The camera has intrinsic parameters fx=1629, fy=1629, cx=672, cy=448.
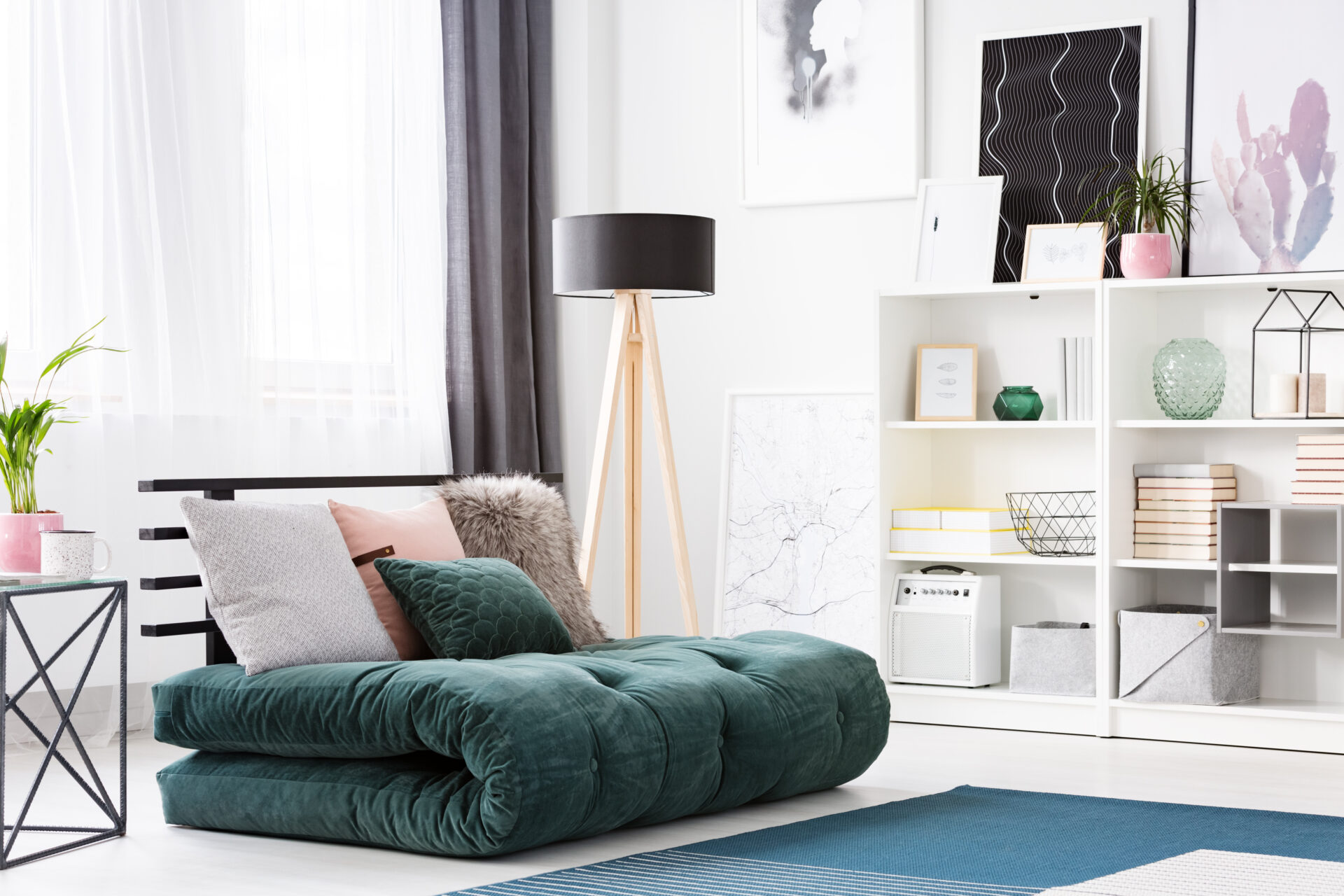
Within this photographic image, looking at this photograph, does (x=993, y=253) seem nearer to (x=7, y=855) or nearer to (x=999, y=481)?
(x=999, y=481)

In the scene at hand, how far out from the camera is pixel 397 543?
3.66 meters

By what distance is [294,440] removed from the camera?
16.0ft

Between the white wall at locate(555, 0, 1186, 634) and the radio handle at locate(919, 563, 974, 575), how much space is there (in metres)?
0.64

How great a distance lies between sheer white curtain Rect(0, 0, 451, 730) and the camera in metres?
4.26

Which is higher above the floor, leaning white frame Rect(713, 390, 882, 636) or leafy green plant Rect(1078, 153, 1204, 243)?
leafy green plant Rect(1078, 153, 1204, 243)

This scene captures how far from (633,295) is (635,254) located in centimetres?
19

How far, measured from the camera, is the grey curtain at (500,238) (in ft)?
17.7

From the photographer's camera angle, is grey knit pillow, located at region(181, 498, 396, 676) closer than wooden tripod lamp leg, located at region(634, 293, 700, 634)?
Yes

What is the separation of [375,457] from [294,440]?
1.02 feet

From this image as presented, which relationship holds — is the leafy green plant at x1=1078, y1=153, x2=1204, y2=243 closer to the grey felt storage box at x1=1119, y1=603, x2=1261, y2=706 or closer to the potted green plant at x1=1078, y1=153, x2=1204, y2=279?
the potted green plant at x1=1078, y1=153, x2=1204, y2=279

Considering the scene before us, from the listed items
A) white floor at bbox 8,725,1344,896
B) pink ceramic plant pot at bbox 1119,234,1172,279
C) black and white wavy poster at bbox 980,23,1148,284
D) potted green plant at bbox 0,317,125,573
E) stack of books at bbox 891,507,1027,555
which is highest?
black and white wavy poster at bbox 980,23,1148,284

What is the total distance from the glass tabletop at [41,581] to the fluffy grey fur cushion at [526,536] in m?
0.92

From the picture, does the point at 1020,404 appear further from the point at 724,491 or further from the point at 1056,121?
the point at 724,491

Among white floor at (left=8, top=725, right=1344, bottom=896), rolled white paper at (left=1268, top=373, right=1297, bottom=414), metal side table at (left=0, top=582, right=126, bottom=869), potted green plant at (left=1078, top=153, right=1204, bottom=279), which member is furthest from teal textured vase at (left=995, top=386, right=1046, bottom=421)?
metal side table at (left=0, top=582, right=126, bottom=869)
